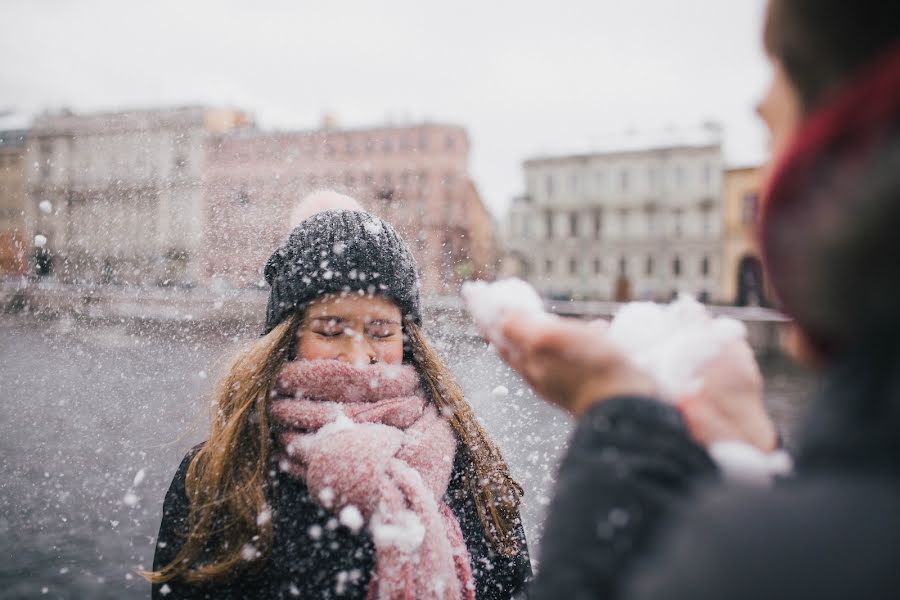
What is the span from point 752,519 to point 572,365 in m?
0.29

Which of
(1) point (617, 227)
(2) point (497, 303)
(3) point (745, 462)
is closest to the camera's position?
(3) point (745, 462)

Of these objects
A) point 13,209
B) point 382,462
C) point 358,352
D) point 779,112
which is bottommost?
point 382,462

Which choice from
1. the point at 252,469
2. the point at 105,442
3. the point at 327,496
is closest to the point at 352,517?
the point at 327,496

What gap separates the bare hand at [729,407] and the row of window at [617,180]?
3787 centimetres

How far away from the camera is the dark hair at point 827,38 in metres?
0.49

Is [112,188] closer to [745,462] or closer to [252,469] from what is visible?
[252,469]

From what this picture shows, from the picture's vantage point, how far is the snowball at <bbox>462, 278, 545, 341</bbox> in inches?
35.3

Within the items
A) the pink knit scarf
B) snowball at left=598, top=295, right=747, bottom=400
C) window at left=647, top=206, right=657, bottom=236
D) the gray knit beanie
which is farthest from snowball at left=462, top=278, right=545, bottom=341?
window at left=647, top=206, right=657, bottom=236

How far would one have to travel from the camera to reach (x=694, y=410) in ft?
2.40

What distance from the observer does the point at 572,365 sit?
0.72 meters

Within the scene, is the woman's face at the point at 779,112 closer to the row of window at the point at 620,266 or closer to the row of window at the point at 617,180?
the row of window at the point at 617,180

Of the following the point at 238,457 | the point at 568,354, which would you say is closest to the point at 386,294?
the point at 238,457

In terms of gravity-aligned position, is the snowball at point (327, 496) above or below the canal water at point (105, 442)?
above

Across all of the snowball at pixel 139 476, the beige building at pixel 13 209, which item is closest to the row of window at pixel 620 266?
the beige building at pixel 13 209
